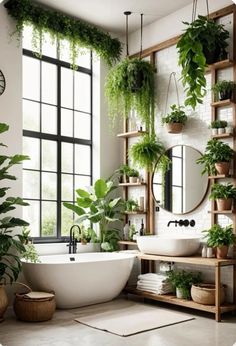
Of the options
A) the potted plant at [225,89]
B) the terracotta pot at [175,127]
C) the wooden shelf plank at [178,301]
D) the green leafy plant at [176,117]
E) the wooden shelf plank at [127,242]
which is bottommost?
the wooden shelf plank at [178,301]

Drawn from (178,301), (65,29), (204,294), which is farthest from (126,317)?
(65,29)

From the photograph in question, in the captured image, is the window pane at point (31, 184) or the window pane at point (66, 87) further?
the window pane at point (66, 87)

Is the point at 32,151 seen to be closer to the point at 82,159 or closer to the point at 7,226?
the point at 82,159

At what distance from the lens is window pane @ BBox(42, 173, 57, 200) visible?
6.26 m

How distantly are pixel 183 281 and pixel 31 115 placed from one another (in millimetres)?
2995

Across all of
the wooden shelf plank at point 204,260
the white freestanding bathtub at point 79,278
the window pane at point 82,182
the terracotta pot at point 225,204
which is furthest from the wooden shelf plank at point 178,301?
the window pane at point 82,182

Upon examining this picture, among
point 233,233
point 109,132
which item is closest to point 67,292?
point 233,233

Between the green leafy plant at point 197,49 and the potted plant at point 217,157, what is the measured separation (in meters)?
0.63

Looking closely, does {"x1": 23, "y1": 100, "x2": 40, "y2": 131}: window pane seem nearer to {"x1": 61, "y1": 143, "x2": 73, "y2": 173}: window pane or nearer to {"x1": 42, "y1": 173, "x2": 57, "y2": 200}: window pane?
{"x1": 61, "y1": 143, "x2": 73, "y2": 173}: window pane

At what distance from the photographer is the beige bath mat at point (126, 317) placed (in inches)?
177

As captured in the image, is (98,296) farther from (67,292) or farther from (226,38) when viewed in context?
(226,38)

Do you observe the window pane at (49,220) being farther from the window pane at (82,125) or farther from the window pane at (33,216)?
the window pane at (82,125)

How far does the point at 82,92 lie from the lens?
676 cm

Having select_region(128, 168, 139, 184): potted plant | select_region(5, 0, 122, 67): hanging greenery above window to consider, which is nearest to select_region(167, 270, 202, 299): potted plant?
select_region(128, 168, 139, 184): potted plant
